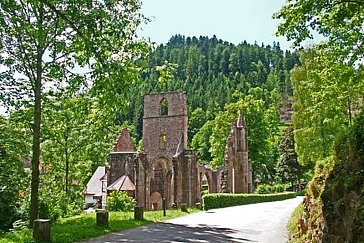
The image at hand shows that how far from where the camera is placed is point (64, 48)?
555 inches

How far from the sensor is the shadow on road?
13.0 m

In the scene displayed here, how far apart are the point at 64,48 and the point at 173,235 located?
687 cm

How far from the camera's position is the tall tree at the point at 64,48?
10859mm

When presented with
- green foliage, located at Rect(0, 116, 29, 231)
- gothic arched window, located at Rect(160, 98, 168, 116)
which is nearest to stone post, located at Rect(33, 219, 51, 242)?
green foliage, located at Rect(0, 116, 29, 231)

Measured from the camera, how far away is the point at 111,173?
38.1 m

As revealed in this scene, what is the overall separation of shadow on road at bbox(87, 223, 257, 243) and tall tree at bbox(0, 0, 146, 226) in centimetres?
392

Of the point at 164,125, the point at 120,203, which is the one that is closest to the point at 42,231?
the point at 120,203

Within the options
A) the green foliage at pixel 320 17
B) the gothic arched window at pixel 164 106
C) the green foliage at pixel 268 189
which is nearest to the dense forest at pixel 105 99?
the green foliage at pixel 320 17

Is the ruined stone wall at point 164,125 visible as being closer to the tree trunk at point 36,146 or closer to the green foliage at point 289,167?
the tree trunk at point 36,146

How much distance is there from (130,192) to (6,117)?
1783 cm

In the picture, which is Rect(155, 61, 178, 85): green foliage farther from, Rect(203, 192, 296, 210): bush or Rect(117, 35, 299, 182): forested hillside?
Rect(203, 192, 296, 210): bush

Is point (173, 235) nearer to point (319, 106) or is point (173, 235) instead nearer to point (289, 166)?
point (319, 106)

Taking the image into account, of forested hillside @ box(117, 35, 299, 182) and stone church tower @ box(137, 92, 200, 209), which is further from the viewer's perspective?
forested hillside @ box(117, 35, 299, 182)

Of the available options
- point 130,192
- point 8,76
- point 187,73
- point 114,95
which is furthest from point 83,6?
point 187,73
